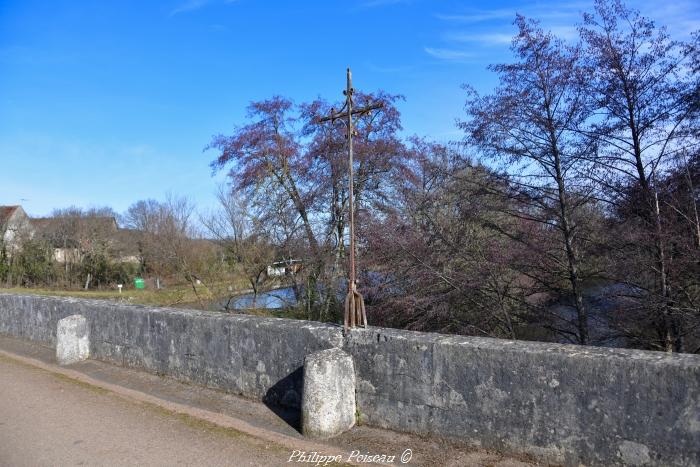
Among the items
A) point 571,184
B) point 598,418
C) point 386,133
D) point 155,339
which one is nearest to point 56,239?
point 386,133

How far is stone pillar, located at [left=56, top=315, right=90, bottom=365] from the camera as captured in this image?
8.26 meters

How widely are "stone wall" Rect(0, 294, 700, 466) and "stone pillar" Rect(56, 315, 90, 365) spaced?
278 cm

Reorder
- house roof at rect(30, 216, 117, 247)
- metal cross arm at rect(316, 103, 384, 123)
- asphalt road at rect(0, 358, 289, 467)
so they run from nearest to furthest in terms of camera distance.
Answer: asphalt road at rect(0, 358, 289, 467) → metal cross arm at rect(316, 103, 384, 123) → house roof at rect(30, 216, 117, 247)

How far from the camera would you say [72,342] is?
827 centimetres

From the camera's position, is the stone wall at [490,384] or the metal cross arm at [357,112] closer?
the stone wall at [490,384]

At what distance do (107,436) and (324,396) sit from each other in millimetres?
2120

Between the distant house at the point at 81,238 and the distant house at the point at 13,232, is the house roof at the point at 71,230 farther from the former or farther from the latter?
the distant house at the point at 13,232

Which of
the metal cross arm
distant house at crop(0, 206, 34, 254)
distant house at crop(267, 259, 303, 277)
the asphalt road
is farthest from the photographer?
distant house at crop(0, 206, 34, 254)

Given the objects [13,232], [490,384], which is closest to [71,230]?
[13,232]

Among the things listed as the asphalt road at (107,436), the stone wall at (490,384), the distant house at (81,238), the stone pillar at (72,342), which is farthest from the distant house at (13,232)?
the stone wall at (490,384)

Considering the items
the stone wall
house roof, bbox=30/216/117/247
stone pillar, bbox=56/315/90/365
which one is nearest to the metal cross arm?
the stone wall

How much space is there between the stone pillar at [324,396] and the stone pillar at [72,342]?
5280mm

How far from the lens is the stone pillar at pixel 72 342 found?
826 cm

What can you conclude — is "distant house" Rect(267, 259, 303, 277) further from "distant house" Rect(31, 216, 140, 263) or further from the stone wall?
"distant house" Rect(31, 216, 140, 263)
